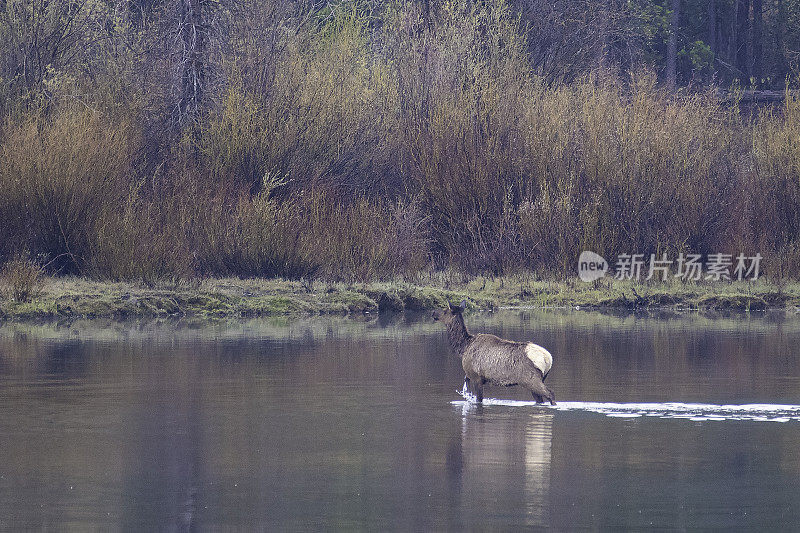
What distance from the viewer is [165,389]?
1562cm

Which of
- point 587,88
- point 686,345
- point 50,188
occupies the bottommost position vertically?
point 686,345

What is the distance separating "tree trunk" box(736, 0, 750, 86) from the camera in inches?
2435

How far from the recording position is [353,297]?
25875mm

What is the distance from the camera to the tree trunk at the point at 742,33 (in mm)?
61844

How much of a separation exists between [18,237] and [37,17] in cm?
643

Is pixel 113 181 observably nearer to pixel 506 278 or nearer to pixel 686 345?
pixel 506 278

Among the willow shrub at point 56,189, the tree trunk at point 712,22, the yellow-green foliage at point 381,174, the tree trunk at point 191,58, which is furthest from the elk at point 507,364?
the tree trunk at point 712,22

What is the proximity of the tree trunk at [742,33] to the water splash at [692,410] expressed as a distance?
49.7 m

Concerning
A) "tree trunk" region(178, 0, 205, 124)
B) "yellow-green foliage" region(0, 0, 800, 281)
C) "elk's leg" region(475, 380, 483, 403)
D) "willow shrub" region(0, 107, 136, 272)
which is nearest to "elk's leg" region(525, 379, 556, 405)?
"elk's leg" region(475, 380, 483, 403)

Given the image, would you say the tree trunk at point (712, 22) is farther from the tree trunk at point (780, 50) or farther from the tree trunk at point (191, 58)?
the tree trunk at point (191, 58)

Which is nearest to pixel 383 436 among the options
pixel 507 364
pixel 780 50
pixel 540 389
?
pixel 507 364

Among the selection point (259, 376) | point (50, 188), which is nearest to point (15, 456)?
point (259, 376)

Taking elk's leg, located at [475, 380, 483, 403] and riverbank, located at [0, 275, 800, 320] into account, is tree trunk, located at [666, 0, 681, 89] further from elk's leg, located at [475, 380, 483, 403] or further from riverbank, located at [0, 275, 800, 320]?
elk's leg, located at [475, 380, 483, 403]

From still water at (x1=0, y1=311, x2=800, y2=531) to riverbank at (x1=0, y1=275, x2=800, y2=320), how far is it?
3.89 meters
